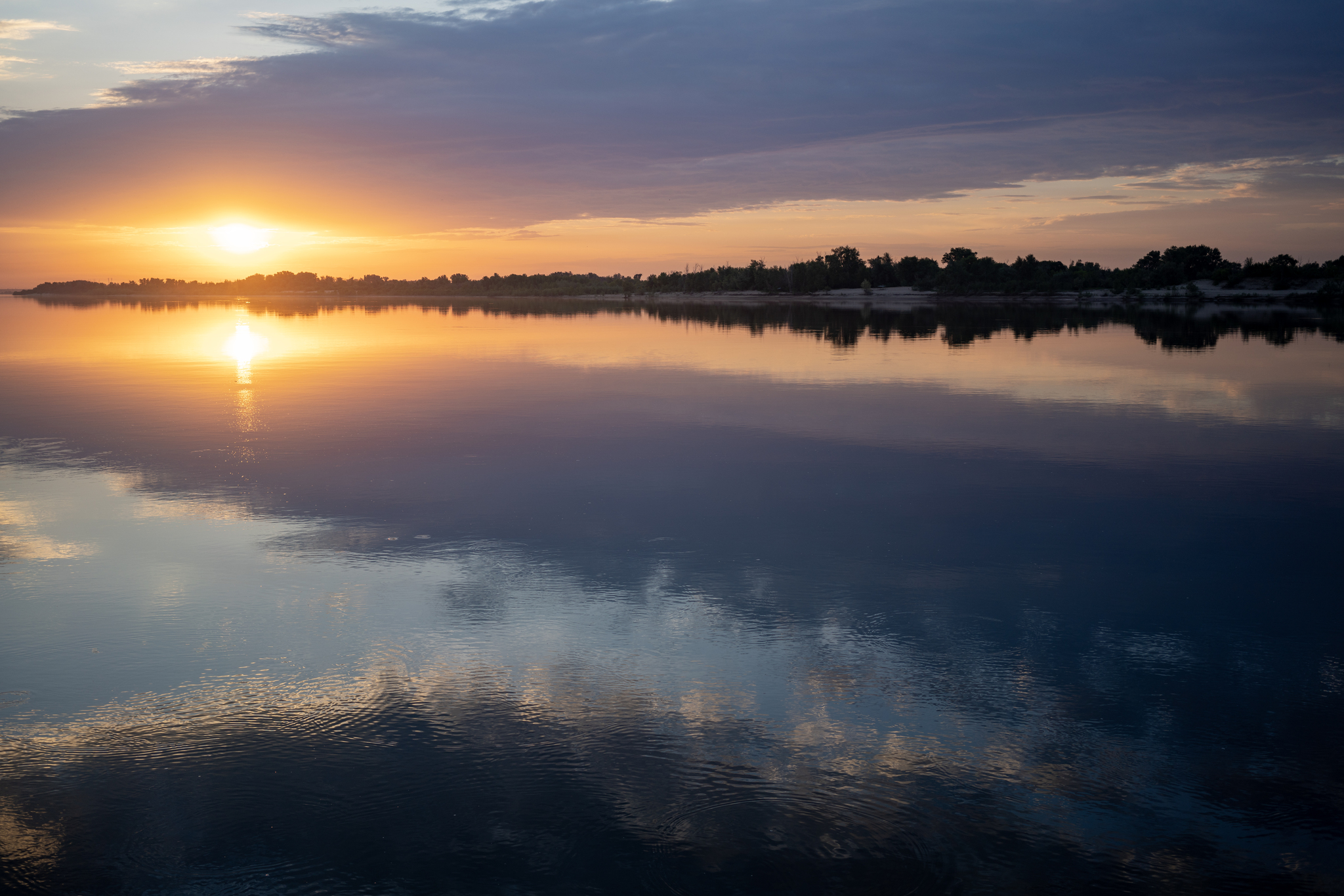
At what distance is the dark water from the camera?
5938 millimetres

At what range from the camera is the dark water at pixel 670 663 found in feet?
19.5

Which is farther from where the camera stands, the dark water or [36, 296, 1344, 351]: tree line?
[36, 296, 1344, 351]: tree line

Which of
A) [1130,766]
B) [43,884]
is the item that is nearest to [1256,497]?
[1130,766]

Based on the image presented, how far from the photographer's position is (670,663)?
8359 millimetres

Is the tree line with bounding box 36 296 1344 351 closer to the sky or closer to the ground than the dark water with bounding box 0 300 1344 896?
→ closer to the sky

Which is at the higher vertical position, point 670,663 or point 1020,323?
point 1020,323

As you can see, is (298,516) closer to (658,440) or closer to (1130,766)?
(658,440)

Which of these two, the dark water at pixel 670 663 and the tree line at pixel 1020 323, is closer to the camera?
the dark water at pixel 670 663

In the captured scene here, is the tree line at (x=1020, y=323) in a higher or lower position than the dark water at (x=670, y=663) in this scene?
higher

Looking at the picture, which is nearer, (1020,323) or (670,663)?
(670,663)

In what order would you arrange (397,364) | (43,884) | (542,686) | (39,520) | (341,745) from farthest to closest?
(397,364)
(39,520)
(542,686)
(341,745)
(43,884)

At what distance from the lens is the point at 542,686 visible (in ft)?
25.8

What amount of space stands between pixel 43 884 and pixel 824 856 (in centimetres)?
469

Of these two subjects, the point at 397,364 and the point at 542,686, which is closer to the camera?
the point at 542,686
